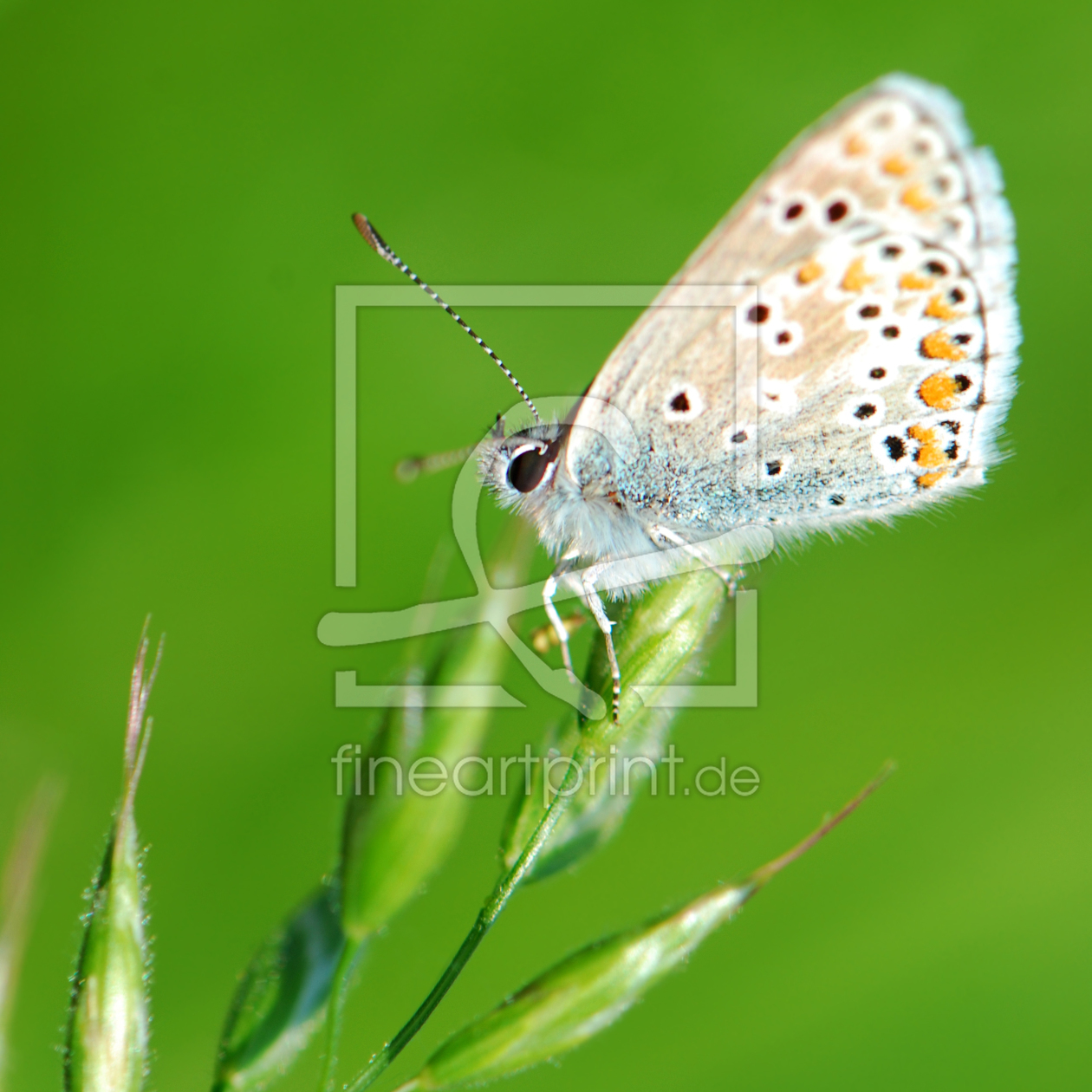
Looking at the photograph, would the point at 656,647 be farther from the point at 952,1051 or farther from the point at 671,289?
the point at 952,1051

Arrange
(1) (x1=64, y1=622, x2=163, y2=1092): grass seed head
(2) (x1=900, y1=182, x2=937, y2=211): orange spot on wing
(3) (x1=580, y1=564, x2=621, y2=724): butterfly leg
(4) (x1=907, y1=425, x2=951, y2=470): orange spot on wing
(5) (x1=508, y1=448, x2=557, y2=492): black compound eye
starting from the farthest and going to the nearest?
(5) (x1=508, y1=448, x2=557, y2=492): black compound eye < (4) (x1=907, y1=425, x2=951, y2=470): orange spot on wing < (2) (x1=900, y1=182, x2=937, y2=211): orange spot on wing < (3) (x1=580, y1=564, x2=621, y2=724): butterfly leg < (1) (x1=64, y1=622, x2=163, y2=1092): grass seed head

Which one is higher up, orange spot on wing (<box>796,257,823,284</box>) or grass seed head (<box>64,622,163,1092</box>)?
orange spot on wing (<box>796,257,823,284</box>)

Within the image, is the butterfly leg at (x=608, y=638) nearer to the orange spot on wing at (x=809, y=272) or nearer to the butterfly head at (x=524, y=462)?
the butterfly head at (x=524, y=462)

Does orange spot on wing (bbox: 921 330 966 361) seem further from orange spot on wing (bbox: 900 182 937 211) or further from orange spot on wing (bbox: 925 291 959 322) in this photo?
orange spot on wing (bbox: 900 182 937 211)

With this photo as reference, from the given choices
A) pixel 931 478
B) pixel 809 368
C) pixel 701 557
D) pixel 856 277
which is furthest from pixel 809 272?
pixel 701 557

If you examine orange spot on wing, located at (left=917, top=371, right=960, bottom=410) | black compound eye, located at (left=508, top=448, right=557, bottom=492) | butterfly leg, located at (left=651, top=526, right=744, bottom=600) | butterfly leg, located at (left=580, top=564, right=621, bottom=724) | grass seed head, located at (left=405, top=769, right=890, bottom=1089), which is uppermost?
orange spot on wing, located at (left=917, top=371, right=960, bottom=410)

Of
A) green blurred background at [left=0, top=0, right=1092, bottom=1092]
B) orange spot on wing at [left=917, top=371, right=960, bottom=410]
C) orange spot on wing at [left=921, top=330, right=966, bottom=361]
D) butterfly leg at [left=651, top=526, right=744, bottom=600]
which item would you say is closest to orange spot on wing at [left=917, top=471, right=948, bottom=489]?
orange spot on wing at [left=917, top=371, right=960, bottom=410]

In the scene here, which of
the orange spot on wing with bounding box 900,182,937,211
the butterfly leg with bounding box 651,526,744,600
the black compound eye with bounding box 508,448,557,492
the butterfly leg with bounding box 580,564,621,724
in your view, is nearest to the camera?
the butterfly leg with bounding box 580,564,621,724
